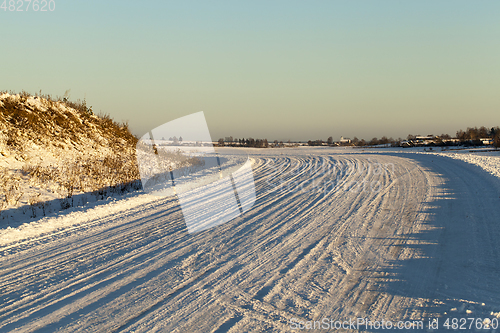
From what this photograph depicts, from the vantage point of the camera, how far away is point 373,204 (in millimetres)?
8664

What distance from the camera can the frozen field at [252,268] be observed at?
11.3 ft

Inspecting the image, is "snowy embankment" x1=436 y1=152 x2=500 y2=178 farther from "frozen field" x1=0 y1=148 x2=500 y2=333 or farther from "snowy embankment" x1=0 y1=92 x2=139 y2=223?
"snowy embankment" x1=0 y1=92 x2=139 y2=223

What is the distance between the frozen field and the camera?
3.44 metres

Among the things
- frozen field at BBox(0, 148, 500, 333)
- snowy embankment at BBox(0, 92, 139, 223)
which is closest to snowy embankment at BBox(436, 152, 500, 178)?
frozen field at BBox(0, 148, 500, 333)

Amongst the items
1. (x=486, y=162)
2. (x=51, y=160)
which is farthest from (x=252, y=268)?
(x=486, y=162)

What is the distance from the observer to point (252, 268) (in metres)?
4.67

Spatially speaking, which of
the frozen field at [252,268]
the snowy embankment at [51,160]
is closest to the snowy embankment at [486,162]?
the frozen field at [252,268]

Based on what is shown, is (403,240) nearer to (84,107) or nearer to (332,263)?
(332,263)

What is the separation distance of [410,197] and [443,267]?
5.31 m

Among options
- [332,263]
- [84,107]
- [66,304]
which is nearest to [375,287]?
[332,263]

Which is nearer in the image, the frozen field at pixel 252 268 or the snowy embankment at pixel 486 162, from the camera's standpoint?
the frozen field at pixel 252 268

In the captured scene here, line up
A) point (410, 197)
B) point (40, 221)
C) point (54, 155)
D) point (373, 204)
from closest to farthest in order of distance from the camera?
point (40, 221) < point (373, 204) < point (410, 197) < point (54, 155)

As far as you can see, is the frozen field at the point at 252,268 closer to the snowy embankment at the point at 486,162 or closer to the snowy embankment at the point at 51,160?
the snowy embankment at the point at 51,160

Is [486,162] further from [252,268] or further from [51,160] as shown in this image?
[51,160]
